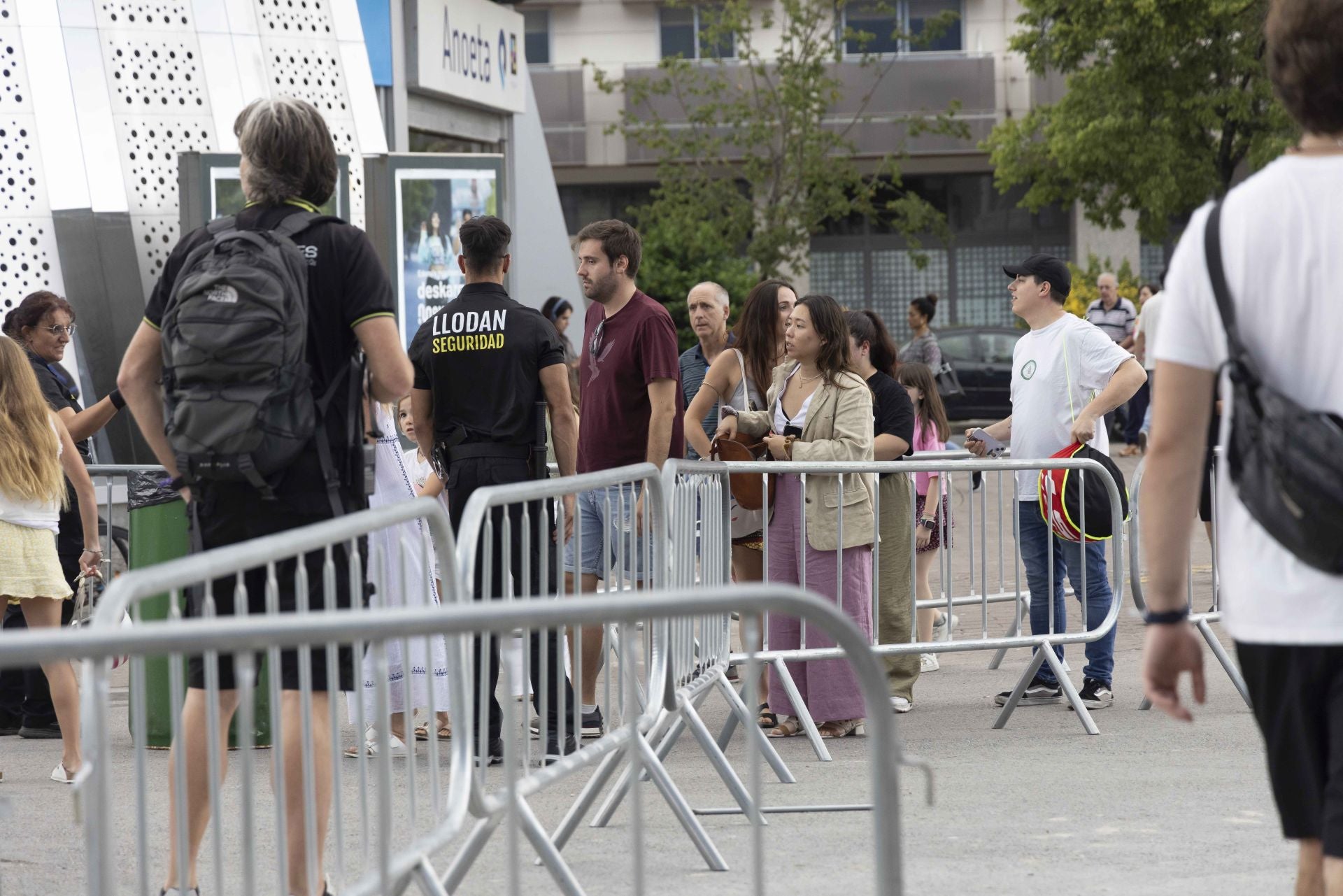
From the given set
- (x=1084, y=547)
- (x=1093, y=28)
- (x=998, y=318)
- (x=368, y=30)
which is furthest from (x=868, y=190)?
(x=1084, y=547)

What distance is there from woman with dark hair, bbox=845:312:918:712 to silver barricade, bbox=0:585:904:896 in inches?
172

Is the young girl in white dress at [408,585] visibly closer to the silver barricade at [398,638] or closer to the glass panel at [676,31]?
the silver barricade at [398,638]

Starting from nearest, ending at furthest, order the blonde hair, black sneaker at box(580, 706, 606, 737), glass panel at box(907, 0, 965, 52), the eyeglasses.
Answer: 1. black sneaker at box(580, 706, 606, 737)
2. the blonde hair
3. the eyeglasses
4. glass panel at box(907, 0, 965, 52)

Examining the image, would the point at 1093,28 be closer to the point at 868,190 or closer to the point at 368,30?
the point at 868,190

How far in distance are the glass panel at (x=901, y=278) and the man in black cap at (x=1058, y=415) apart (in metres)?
32.5

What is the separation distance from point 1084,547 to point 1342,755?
4690mm

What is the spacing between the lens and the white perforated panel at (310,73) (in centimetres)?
1317

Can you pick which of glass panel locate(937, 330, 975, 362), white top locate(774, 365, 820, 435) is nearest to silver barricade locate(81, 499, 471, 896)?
white top locate(774, 365, 820, 435)

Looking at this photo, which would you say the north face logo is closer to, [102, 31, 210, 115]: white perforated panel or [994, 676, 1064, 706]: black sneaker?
[994, 676, 1064, 706]: black sneaker

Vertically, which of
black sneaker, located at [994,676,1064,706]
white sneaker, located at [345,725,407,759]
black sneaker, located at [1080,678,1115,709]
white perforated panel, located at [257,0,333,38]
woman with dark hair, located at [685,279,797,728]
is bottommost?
black sneaker, located at [994,676,1064,706]

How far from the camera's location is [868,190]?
3278 centimetres

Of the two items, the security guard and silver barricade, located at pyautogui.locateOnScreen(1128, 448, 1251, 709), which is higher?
the security guard

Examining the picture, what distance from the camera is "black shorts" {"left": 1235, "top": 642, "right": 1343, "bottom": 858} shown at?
2820mm

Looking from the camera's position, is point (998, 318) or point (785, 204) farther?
point (998, 318)
